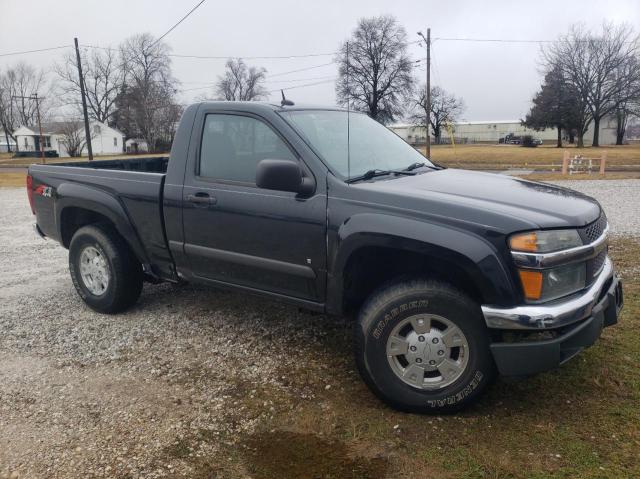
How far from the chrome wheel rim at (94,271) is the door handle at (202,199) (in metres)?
1.36

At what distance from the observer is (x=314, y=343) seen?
4355 mm

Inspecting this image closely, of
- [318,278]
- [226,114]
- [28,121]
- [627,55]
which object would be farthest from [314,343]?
[28,121]

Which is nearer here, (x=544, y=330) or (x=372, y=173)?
(x=544, y=330)

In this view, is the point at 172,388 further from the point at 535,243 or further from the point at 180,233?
the point at 535,243

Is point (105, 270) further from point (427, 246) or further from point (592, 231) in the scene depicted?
point (592, 231)

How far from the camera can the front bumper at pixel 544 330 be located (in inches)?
113

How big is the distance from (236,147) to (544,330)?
2.47 m

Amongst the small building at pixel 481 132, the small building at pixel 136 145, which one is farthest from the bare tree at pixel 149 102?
the small building at pixel 481 132

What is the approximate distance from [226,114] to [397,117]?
57.1 metres

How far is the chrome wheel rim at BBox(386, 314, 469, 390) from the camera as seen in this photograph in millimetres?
3123

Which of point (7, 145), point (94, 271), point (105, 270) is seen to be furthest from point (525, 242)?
point (7, 145)

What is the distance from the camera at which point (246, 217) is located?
12.6 feet

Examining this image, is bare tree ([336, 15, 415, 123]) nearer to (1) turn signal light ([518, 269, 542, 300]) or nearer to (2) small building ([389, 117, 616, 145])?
(2) small building ([389, 117, 616, 145])

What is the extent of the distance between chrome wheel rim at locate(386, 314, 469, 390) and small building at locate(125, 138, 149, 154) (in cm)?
6537
